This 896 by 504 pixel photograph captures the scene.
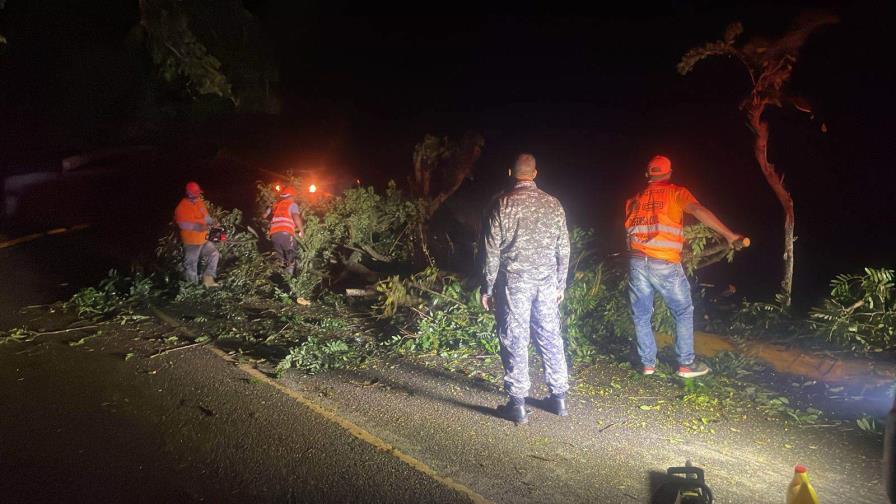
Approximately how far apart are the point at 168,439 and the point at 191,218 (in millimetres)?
5361

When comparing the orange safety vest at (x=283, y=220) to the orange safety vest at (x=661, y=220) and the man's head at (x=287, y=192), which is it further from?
the orange safety vest at (x=661, y=220)

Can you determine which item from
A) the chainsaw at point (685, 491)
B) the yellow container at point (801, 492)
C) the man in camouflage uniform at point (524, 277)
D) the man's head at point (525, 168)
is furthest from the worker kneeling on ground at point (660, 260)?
the yellow container at point (801, 492)

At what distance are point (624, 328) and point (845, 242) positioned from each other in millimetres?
4642

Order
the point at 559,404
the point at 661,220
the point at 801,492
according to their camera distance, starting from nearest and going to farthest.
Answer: the point at 801,492
the point at 559,404
the point at 661,220

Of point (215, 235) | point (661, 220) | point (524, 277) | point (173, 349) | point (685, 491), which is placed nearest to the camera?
point (685, 491)

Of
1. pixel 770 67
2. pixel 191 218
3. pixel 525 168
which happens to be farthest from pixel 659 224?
pixel 191 218

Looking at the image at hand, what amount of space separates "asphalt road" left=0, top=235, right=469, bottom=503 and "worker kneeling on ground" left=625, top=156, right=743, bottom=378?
2742 mm

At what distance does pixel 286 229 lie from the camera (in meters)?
9.55

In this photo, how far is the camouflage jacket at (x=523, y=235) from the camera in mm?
5195

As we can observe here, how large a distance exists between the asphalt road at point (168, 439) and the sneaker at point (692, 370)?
9.13 feet

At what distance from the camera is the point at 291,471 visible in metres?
4.38

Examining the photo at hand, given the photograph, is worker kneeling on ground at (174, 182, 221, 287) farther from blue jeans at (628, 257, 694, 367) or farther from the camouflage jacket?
blue jeans at (628, 257, 694, 367)

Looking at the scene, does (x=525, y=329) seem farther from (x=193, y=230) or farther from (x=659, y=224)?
(x=193, y=230)

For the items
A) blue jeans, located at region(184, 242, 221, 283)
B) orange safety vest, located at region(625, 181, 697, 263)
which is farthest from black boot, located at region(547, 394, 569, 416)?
blue jeans, located at region(184, 242, 221, 283)
